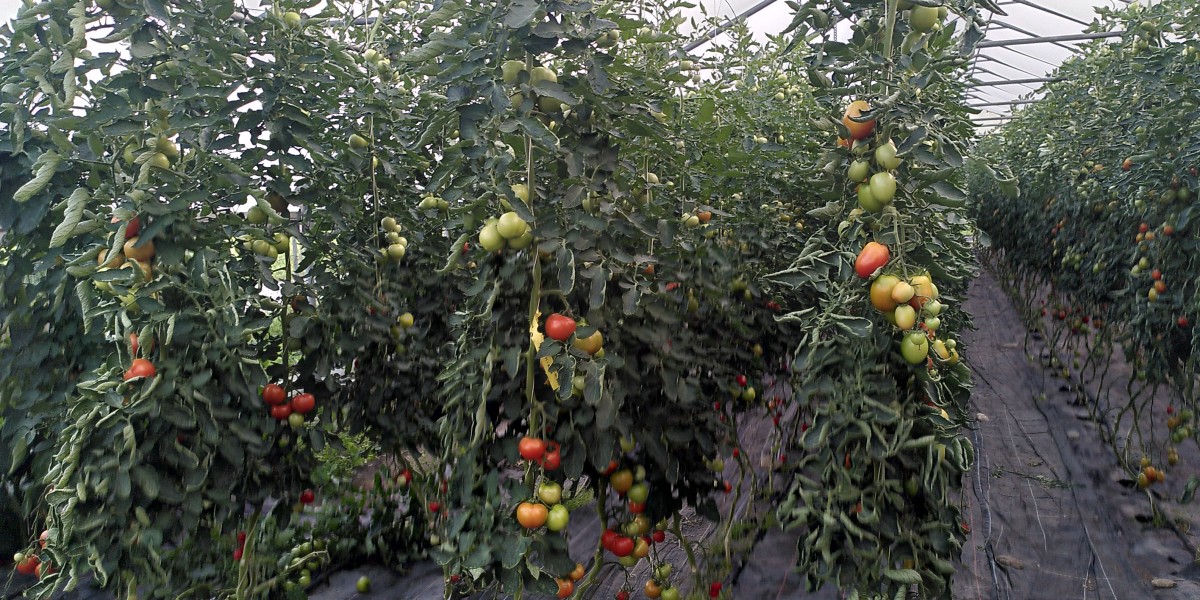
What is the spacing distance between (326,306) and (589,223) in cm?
80

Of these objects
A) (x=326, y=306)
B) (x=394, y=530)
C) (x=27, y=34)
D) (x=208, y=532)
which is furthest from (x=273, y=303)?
(x=394, y=530)

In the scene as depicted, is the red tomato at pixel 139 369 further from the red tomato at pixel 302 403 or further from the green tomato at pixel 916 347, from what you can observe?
the green tomato at pixel 916 347

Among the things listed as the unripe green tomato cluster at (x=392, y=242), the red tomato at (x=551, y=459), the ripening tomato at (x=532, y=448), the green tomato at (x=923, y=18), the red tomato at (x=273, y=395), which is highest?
the green tomato at (x=923, y=18)

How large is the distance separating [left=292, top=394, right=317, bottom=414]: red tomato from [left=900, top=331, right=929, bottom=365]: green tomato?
4.35 feet

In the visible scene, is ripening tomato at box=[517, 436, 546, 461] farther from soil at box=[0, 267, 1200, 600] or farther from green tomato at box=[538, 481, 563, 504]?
soil at box=[0, 267, 1200, 600]

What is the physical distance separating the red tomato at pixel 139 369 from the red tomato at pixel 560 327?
75cm

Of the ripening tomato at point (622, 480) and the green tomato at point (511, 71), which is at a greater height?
the green tomato at point (511, 71)

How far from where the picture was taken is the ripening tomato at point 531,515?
1.21 meters

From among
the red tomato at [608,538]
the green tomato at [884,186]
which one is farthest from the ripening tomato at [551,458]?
the green tomato at [884,186]

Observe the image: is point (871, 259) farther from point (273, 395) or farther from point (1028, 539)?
point (1028, 539)

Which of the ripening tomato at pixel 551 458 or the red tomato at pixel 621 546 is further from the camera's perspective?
the red tomato at pixel 621 546

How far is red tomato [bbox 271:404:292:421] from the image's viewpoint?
157 cm

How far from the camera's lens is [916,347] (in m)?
1.19

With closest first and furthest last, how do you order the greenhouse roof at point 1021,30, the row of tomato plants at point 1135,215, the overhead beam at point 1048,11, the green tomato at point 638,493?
the green tomato at point 638,493, the row of tomato plants at point 1135,215, the greenhouse roof at point 1021,30, the overhead beam at point 1048,11
